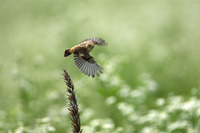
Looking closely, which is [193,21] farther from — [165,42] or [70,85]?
[70,85]

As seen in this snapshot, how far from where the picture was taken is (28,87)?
163 inches

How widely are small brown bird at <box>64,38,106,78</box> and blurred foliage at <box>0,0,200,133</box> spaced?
83 cm

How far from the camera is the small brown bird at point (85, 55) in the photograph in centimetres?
202

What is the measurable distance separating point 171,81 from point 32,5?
A: 28.1 ft

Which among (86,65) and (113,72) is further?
(113,72)

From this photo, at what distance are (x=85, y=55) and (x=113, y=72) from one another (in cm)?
192

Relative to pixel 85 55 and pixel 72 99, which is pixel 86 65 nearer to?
pixel 85 55

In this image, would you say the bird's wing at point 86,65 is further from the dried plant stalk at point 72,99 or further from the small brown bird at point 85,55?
the dried plant stalk at point 72,99

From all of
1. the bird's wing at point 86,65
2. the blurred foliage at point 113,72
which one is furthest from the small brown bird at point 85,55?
the blurred foliage at point 113,72

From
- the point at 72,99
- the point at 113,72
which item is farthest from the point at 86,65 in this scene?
the point at 113,72

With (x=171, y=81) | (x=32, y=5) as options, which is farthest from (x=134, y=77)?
(x=32, y=5)

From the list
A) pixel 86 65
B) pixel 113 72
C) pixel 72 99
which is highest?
pixel 113 72

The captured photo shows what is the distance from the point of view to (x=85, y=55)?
2078mm

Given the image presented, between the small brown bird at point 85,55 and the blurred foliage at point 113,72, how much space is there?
2.72ft
